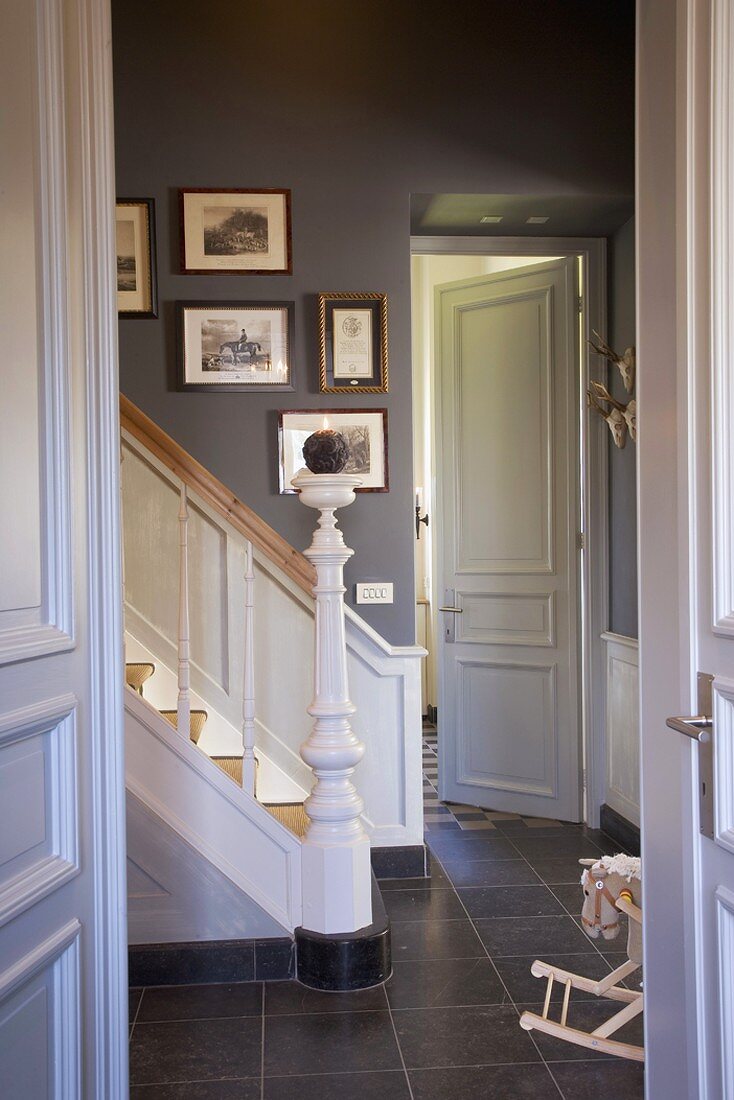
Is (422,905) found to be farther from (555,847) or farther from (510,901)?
(555,847)

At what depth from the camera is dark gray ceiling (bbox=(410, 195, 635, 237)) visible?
3992 mm

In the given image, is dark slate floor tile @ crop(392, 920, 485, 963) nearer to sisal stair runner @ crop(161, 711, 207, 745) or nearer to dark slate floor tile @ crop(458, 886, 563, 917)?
dark slate floor tile @ crop(458, 886, 563, 917)

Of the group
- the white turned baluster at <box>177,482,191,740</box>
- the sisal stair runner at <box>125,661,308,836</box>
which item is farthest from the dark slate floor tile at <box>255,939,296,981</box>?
the white turned baluster at <box>177,482,191,740</box>

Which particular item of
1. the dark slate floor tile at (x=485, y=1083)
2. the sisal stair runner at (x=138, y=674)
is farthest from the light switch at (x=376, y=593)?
the dark slate floor tile at (x=485, y=1083)

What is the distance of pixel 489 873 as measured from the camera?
3.82m

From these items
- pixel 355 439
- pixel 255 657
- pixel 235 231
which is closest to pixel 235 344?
pixel 235 231

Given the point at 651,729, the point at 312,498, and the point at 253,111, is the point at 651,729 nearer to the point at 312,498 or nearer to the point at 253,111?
the point at 312,498

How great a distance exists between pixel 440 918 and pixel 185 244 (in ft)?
8.64

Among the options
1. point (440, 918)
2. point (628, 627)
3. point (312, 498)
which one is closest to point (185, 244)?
point (312, 498)

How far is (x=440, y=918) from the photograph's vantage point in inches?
133

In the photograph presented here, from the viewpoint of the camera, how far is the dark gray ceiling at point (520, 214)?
3992mm

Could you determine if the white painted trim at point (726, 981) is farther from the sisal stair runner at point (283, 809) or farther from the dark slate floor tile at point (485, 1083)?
the sisal stair runner at point (283, 809)

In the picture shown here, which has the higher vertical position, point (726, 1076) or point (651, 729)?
point (651, 729)

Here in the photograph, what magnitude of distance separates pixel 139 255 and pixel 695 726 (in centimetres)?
305
